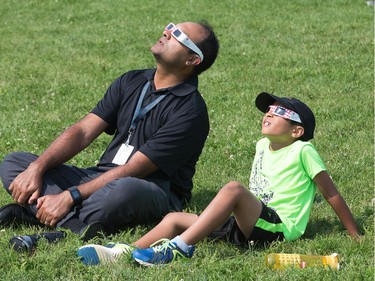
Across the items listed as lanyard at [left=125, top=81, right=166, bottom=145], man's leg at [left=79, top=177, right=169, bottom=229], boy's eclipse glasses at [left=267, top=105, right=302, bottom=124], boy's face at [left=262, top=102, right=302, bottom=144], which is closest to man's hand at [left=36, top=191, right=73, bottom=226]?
man's leg at [left=79, top=177, right=169, bottom=229]

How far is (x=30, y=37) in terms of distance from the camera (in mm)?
15375

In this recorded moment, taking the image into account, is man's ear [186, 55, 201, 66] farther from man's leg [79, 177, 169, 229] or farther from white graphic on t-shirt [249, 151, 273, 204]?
man's leg [79, 177, 169, 229]

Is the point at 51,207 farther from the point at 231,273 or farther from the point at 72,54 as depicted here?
the point at 72,54

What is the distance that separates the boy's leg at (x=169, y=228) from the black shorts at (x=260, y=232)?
1.02ft

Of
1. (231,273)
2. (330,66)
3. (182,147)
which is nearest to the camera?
(231,273)

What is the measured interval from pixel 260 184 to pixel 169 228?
2.85 feet

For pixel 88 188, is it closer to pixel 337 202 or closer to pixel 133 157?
pixel 133 157

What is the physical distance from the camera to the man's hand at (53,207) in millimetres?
5824

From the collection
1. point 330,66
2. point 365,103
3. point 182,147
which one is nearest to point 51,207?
point 182,147

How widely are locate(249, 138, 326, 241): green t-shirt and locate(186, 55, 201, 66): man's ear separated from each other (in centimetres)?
111

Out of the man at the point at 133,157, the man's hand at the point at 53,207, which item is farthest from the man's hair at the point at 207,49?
the man's hand at the point at 53,207

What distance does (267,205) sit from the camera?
5.69m

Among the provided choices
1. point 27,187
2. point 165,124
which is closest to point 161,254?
point 165,124

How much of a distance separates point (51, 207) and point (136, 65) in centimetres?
709
